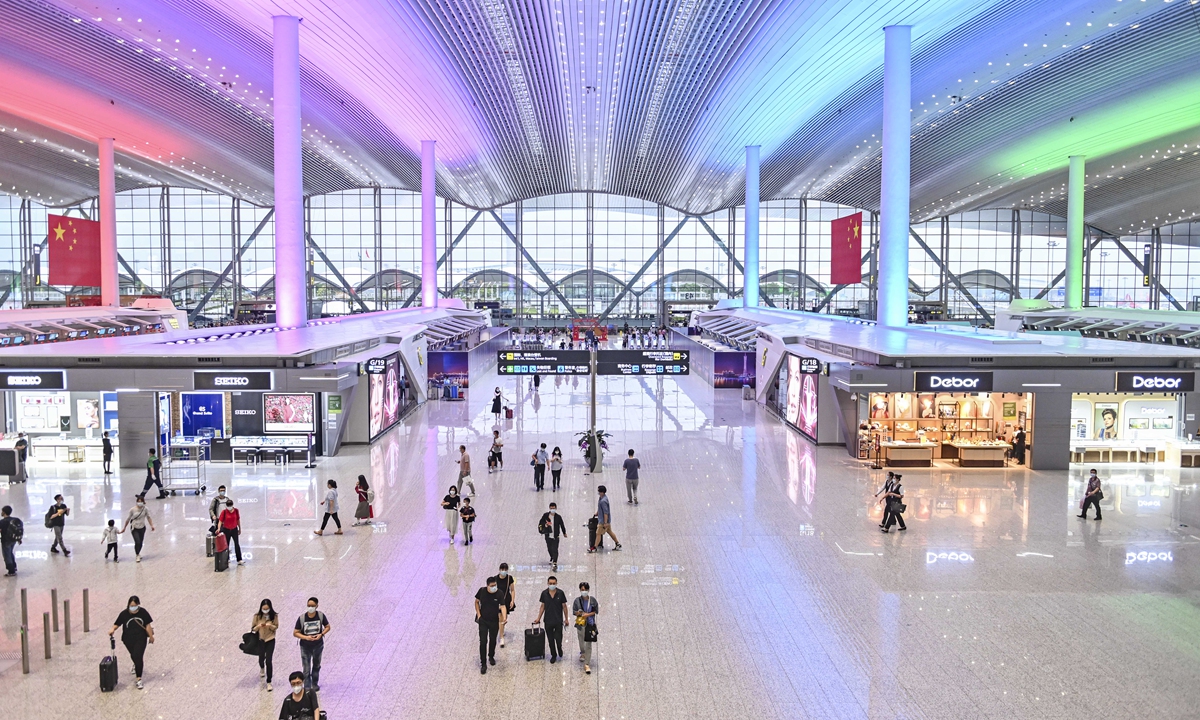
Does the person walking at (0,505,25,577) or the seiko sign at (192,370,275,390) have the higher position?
the seiko sign at (192,370,275,390)

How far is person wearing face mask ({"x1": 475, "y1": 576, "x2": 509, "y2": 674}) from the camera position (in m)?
7.59

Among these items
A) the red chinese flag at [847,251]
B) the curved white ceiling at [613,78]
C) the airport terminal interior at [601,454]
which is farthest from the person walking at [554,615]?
the curved white ceiling at [613,78]

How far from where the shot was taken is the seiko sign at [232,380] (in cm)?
1683

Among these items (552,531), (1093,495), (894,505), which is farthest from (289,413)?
(1093,495)

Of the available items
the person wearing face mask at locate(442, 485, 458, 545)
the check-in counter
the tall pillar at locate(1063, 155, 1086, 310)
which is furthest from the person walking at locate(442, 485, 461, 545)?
the tall pillar at locate(1063, 155, 1086, 310)

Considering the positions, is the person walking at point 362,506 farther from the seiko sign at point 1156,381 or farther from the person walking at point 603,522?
the seiko sign at point 1156,381

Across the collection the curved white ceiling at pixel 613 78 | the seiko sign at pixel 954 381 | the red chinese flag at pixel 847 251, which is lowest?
the seiko sign at pixel 954 381

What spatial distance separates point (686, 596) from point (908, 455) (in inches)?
371

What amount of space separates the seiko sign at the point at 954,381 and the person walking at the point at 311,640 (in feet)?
42.9

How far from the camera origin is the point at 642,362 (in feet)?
61.8

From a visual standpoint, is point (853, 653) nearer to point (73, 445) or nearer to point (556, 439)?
point (556, 439)

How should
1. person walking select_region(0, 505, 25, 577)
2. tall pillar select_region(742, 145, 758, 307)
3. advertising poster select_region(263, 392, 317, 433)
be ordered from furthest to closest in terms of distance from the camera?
tall pillar select_region(742, 145, 758, 307) → advertising poster select_region(263, 392, 317, 433) → person walking select_region(0, 505, 25, 577)

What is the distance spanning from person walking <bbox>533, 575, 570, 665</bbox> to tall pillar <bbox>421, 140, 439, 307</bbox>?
40.0 metres

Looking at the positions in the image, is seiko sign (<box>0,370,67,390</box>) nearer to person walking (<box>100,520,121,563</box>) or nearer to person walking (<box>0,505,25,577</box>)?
person walking (<box>0,505,25,577</box>)
